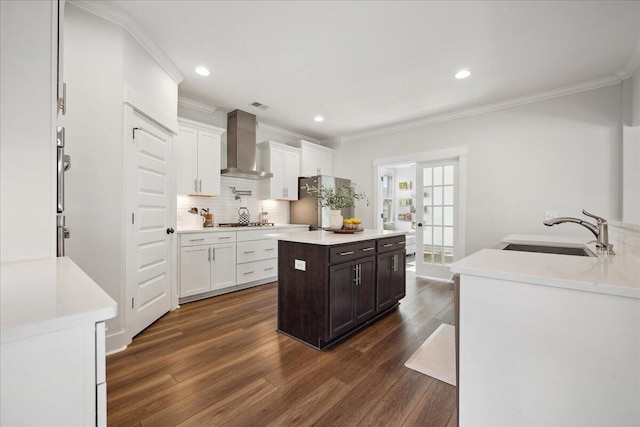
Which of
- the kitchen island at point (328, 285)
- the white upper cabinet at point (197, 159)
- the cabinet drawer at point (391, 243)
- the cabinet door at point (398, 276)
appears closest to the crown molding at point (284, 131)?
the white upper cabinet at point (197, 159)

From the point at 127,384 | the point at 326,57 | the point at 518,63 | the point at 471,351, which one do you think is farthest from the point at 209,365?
the point at 518,63

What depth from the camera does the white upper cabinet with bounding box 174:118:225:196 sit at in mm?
3635

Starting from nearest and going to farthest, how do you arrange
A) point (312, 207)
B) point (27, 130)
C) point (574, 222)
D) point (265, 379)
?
point (27, 130)
point (574, 222)
point (265, 379)
point (312, 207)

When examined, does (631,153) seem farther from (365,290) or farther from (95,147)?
(95,147)

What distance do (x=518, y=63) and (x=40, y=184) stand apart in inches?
157

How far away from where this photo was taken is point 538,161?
12.1 ft

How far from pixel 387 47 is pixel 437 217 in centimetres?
291

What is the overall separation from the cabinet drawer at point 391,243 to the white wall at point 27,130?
247 cm

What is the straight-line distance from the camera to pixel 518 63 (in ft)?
9.60

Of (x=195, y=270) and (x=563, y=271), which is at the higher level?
(x=563, y=271)

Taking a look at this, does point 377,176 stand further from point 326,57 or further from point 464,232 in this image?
point 326,57

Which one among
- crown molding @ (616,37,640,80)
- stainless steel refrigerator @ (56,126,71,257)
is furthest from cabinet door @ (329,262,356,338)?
crown molding @ (616,37,640,80)

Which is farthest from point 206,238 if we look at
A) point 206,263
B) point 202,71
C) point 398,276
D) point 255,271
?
point 398,276

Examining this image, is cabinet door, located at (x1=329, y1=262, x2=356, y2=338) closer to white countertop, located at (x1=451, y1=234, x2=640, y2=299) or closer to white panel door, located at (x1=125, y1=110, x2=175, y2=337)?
white countertop, located at (x1=451, y1=234, x2=640, y2=299)
